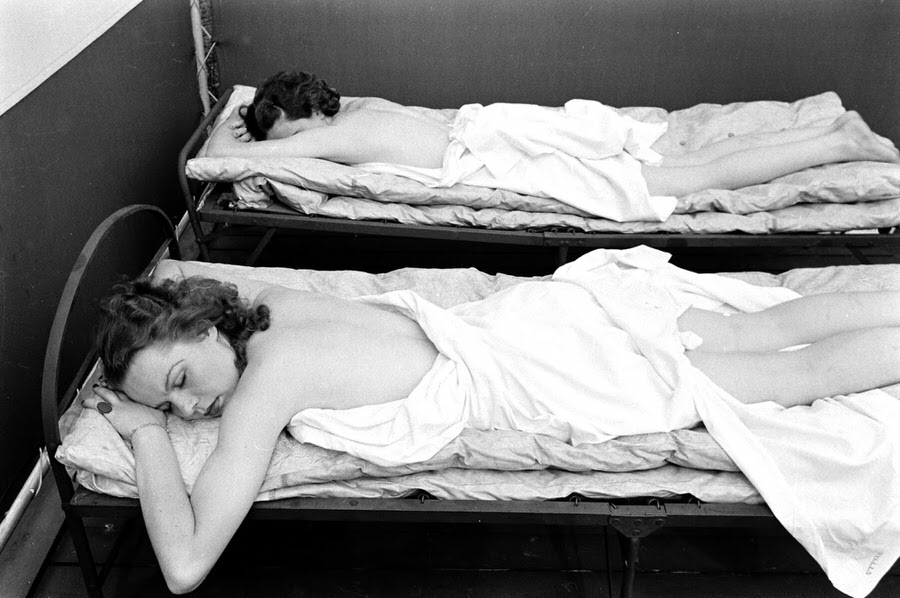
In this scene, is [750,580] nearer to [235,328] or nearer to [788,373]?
[788,373]

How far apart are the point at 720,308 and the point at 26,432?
71.6 inches

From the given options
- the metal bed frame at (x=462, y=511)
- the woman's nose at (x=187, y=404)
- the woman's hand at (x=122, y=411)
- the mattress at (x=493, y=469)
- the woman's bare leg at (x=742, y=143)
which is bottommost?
the metal bed frame at (x=462, y=511)

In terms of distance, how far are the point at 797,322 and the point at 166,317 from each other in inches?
54.5

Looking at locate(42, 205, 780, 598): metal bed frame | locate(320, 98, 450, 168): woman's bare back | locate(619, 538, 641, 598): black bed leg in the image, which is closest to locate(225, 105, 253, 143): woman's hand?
locate(320, 98, 450, 168): woman's bare back

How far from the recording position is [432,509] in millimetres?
1632

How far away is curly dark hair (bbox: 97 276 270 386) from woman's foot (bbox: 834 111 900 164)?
6.87 ft

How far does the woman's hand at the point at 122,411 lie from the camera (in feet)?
5.34

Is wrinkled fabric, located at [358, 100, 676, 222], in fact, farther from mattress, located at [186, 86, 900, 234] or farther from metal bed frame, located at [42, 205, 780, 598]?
metal bed frame, located at [42, 205, 780, 598]

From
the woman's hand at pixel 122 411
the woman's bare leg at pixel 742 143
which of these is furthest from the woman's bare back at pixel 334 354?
the woman's bare leg at pixel 742 143

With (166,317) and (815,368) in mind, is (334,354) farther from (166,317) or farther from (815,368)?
(815,368)

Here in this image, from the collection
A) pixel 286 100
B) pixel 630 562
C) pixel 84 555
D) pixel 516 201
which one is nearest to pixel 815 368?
pixel 630 562

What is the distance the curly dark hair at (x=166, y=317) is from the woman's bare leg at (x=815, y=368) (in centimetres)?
98

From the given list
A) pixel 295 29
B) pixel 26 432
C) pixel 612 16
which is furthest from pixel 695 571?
pixel 295 29

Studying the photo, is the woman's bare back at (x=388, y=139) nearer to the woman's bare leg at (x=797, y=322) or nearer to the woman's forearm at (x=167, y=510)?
the woman's bare leg at (x=797, y=322)
